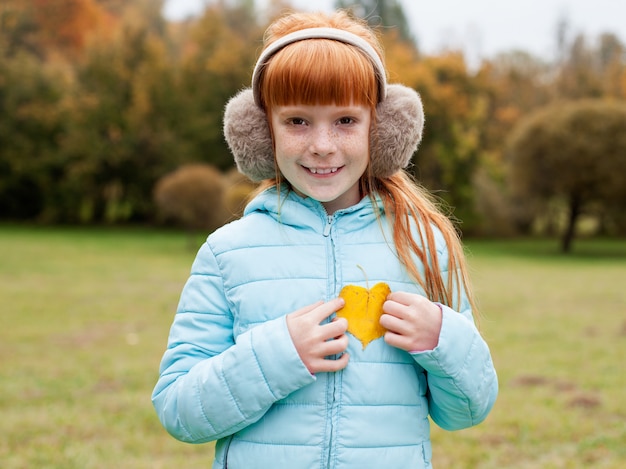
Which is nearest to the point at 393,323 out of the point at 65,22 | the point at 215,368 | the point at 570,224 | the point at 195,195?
the point at 215,368

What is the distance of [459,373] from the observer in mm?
1539

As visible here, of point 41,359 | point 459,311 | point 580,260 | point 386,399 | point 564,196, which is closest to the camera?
point 386,399

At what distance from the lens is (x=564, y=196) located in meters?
20.9

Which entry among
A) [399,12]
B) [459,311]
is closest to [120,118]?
[399,12]

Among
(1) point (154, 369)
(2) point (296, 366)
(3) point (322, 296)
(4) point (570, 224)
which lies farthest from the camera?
(4) point (570, 224)

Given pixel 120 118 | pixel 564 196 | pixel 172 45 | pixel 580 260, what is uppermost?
pixel 172 45

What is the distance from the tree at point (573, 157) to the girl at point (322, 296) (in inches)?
761

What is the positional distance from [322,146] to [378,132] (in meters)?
0.18

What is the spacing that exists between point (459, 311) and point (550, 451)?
10.1 feet

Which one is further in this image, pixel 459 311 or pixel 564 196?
pixel 564 196

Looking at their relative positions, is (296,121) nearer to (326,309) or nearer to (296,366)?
(326,309)

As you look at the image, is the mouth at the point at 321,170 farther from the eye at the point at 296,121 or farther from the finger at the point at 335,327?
the finger at the point at 335,327

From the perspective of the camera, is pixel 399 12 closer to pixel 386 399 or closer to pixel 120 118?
pixel 120 118

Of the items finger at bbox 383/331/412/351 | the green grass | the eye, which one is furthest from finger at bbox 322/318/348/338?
the green grass
